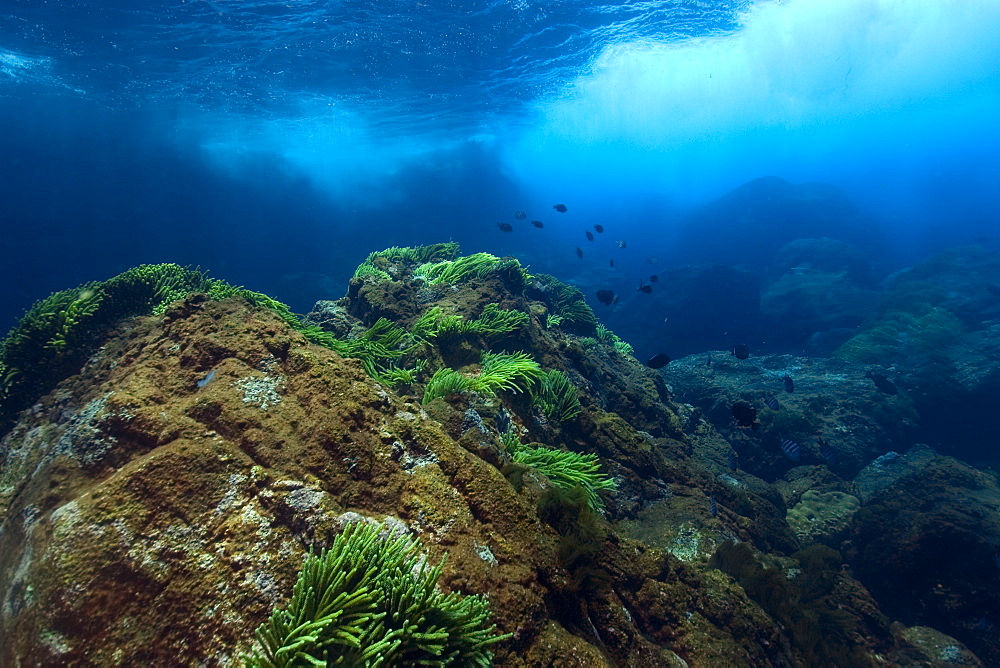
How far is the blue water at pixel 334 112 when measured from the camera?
854 inches

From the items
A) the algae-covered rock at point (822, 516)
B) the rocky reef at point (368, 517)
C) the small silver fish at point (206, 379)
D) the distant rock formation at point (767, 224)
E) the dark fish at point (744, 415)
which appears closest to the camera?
the rocky reef at point (368, 517)

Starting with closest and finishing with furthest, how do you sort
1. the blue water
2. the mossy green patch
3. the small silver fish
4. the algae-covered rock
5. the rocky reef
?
the mossy green patch, the rocky reef, the small silver fish, the algae-covered rock, the blue water

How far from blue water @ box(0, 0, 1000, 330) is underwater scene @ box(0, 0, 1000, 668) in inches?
13.7

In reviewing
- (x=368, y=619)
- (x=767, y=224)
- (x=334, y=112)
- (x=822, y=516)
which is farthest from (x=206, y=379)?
(x=767, y=224)

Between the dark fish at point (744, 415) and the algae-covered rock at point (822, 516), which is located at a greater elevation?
the dark fish at point (744, 415)

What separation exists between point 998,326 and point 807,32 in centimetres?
3692

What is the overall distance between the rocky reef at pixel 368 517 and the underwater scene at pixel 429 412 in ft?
0.07

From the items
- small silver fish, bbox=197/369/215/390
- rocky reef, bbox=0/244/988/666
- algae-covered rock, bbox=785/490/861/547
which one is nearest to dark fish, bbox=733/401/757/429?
rocky reef, bbox=0/244/988/666

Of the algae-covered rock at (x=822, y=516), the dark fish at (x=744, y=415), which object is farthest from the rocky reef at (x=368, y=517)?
the dark fish at (x=744, y=415)

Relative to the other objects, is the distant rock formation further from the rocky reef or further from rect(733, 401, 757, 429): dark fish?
the rocky reef

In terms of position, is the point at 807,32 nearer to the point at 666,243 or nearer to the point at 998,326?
the point at 666,243

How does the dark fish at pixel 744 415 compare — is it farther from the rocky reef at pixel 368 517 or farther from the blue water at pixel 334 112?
the blue water at pixel 334 112

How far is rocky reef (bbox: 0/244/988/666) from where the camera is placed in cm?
217

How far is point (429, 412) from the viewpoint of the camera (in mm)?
4332
